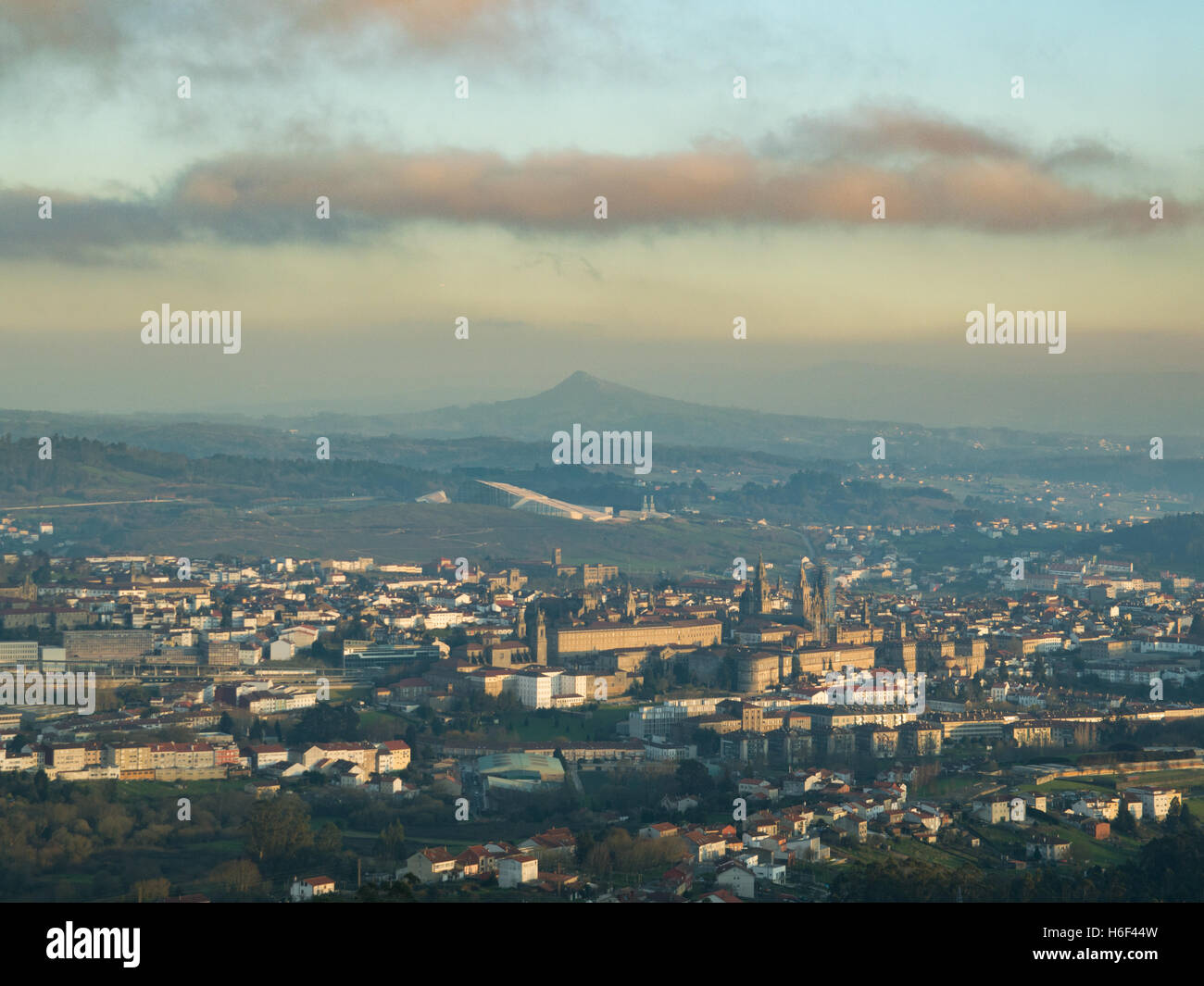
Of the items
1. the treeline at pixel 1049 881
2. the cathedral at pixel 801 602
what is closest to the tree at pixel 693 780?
the treeline at pixel 1049 881

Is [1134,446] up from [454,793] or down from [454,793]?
up

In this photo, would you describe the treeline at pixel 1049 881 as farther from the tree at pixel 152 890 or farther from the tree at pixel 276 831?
the tree at pixel 152 890

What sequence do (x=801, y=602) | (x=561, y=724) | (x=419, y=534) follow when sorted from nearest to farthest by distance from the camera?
(x=561, y=724)
(x=801, y=602)
(x=419, y=534)

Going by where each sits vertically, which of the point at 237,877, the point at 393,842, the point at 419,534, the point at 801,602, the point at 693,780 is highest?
the point at 419,534

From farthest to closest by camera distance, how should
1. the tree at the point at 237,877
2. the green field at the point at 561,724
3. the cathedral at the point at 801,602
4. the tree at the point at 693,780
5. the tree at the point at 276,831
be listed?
the cathedral at the point at 801,602
the green field at the point at 561,724
the tree at the point at 693,780
the tree at the point at 276,831
the tree at the point at 237,877

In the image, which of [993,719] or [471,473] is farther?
[471,473]

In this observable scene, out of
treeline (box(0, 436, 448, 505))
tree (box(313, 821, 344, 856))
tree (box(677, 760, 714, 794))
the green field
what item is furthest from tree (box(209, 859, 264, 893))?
treeline (box(0, 436, 448, 505))

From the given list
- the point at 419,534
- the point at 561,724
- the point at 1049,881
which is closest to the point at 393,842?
the point at 1049,881

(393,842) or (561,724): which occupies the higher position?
(561,724)

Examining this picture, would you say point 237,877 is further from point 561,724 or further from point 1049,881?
point 561,724
